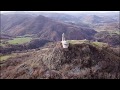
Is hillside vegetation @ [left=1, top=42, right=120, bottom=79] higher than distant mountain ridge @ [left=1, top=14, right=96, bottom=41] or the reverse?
the reverse

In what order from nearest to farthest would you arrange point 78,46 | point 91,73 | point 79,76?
point 79,76 → point 91,73 → point 78,46

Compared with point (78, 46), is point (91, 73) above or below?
Result: below

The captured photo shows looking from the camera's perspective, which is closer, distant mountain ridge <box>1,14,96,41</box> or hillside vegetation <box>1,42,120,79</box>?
hillside vegetation <box>1,42,120,79</box>

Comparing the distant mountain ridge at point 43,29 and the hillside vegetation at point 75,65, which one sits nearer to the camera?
the hillside vegetation at point 75,65

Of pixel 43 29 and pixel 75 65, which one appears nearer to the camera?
pixel 75 65

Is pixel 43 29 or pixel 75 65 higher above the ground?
pixel 43 29

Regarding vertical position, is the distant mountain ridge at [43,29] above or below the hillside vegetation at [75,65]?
above

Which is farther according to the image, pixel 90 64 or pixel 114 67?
pixel 114 67
